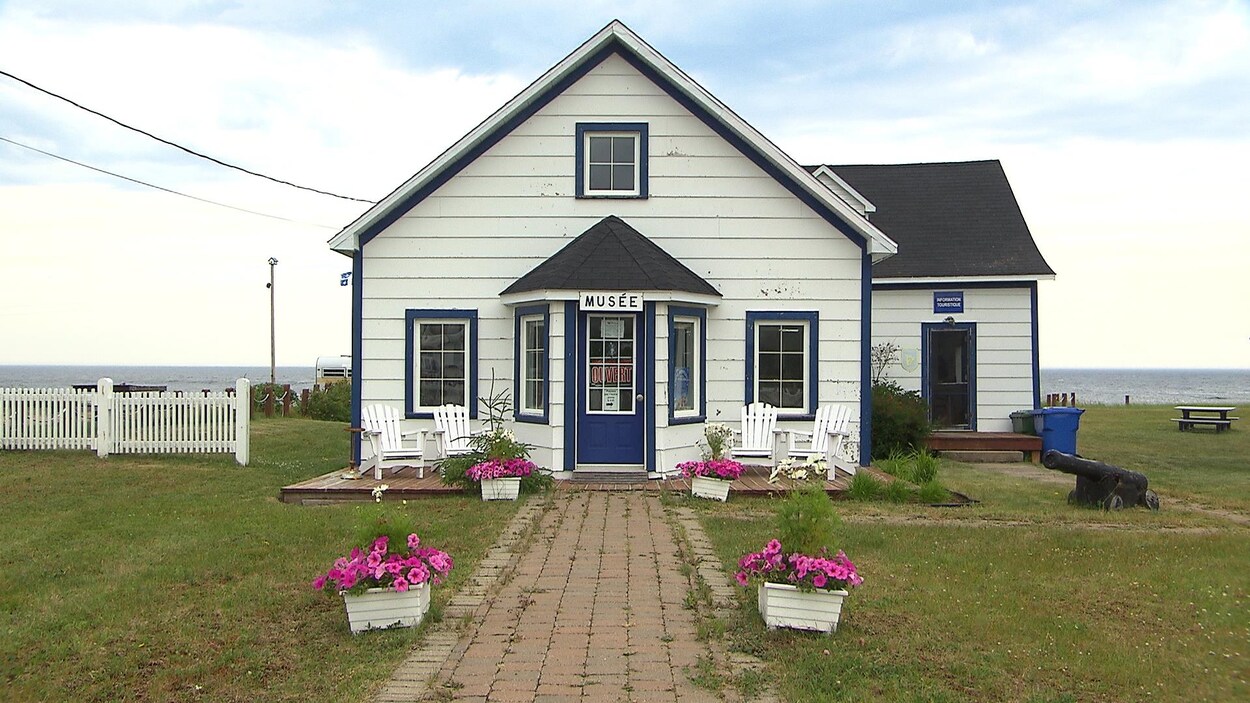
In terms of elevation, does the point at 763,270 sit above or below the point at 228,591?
above

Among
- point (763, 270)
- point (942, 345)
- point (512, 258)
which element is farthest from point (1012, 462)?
point (512, 258)

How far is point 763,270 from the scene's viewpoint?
14633mm

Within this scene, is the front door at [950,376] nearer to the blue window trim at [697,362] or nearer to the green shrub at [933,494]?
the blue window trim at [697,362]

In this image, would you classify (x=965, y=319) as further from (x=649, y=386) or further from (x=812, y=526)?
(x=812, y=526)

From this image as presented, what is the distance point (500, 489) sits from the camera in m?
11.9

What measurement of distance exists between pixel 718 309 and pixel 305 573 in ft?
26.0

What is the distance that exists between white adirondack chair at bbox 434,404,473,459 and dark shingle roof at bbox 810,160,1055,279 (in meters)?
8.75

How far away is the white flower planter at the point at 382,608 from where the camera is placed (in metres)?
6.39

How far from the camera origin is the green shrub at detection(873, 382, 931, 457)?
55.8 ft

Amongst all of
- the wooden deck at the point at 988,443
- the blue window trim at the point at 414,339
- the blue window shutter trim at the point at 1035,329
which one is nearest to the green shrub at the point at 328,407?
the blue window trim at the point at 414,339

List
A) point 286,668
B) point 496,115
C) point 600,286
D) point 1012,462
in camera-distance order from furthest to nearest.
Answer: point 1012,462 < point 496,115 < point 600,286 < point 286,668

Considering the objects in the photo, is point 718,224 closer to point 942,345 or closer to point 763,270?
point 763,270

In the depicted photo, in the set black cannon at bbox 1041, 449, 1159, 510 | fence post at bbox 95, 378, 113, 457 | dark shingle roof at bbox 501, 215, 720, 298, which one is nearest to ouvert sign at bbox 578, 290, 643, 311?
dark shingle roof at bbox 501, 215, 720, 298

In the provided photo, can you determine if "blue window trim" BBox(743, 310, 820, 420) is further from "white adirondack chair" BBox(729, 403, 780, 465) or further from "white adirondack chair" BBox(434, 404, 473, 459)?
"white adirondack chair" BBox(434, 404, 473, 459)
